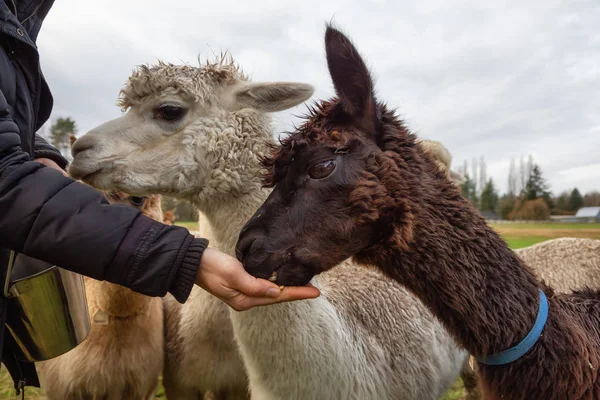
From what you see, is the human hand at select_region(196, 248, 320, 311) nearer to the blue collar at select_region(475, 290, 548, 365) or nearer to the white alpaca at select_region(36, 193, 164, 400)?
the blue collar at select_region(475, 290, 548, 365)

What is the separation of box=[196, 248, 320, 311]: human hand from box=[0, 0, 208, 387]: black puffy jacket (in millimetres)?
82

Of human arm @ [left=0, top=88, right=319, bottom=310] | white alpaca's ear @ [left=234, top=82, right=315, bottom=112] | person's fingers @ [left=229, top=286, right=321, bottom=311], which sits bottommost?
person's fingers @ [left=229, top=286, right=321, bottom=311]

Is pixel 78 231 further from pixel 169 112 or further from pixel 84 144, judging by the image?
pixel 169 112

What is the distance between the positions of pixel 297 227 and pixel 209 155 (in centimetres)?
98

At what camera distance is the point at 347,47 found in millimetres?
1930

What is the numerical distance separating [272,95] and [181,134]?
619mm

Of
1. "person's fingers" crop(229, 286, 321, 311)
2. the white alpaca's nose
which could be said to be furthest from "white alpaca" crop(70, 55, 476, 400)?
"person's fingers" crop(229, 286, 321, 311)

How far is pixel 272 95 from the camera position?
9.09 ft

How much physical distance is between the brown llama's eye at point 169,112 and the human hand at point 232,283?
122 cm

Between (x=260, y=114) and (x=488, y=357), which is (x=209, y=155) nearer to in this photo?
(x=260, y=114)

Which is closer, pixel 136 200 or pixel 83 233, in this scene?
pixel 83 233

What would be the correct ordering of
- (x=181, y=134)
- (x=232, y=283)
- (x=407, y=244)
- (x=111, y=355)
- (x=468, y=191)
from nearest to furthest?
(x=232, y=283), (x=407, y=244), (x=181, y=134), (x=111, y=355), (x=468, y=191)

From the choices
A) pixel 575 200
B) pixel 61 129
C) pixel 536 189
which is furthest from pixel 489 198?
pixel 61 129

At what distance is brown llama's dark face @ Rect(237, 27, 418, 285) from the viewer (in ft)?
5.94
